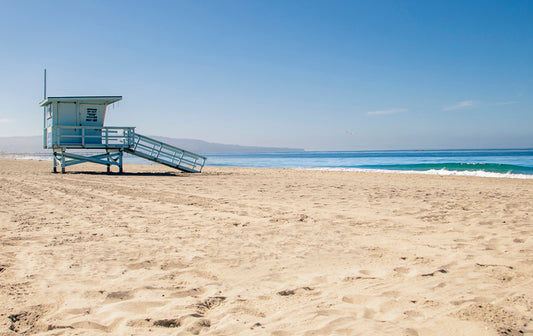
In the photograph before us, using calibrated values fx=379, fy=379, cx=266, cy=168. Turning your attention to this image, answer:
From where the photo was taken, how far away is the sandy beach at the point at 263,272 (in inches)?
109

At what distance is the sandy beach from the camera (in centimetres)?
278

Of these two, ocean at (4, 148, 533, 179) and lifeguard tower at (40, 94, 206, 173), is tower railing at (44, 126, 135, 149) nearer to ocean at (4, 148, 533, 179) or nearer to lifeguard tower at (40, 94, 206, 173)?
lifeguard tower at (40, 94, 206, 173)

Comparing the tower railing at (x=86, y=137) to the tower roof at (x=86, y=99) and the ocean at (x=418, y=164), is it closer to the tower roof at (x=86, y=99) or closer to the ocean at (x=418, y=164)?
the tower roof at (x=86, y=99)

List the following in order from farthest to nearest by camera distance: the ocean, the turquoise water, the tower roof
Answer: the turquoise water → the ocean → the tower roof

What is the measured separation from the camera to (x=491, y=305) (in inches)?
122

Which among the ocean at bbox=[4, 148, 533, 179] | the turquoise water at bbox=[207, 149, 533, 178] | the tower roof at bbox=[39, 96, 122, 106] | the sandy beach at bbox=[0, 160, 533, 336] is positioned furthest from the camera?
the turquoise water at bbox=[207, 149, 533, 178]

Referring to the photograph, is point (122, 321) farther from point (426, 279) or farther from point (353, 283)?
point (426, 279)

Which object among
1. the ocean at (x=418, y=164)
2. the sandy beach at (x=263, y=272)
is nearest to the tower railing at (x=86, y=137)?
the sandy beach at (x=263, y=272)

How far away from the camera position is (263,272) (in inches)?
154

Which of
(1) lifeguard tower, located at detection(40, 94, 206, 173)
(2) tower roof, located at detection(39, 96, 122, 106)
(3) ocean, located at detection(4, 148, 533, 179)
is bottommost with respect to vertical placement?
(3) ocean, located at detection(4, 148, 533, 179)

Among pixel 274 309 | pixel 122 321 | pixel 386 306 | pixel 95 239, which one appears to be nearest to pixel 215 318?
pixel 274 309

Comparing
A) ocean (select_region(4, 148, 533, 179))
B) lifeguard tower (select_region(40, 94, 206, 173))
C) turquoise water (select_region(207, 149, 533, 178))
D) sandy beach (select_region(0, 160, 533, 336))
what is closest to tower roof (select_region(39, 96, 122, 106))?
lifeguard tower (select_region(40, 94, 206, 173))

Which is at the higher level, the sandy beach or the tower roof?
the tower roof

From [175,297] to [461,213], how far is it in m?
6.37
